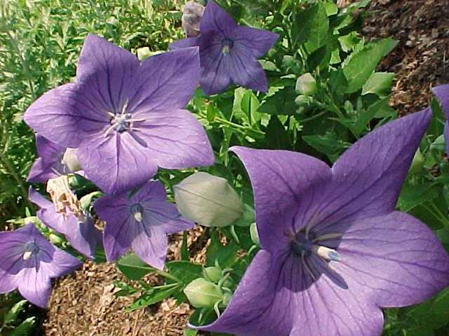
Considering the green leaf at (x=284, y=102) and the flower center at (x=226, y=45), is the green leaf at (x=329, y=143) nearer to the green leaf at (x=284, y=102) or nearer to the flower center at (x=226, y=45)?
the green leaf at (x=284, y=102)

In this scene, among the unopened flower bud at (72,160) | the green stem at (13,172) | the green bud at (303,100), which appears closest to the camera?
the unopened flower bud at (72,160)

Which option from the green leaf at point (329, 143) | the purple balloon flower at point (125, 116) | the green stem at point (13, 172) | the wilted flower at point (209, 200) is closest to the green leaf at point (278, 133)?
the green leaf at point (329, 143)

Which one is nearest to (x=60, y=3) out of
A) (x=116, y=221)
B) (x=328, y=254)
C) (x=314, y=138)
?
(x=116, y=221)

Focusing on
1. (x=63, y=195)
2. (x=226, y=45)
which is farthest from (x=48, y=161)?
(x=226, y=45)

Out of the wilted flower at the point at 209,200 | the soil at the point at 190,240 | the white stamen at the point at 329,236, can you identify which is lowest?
the soil at the point at 190,240

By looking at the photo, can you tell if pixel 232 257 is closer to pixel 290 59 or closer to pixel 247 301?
pixel 290 59

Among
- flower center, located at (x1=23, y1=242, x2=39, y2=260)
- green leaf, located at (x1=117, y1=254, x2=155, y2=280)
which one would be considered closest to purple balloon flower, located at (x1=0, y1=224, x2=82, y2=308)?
flower center, located at (x1=23, y1=242, x2=39, y2=260)

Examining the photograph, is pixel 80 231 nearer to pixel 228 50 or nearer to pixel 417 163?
pixel 228 50
